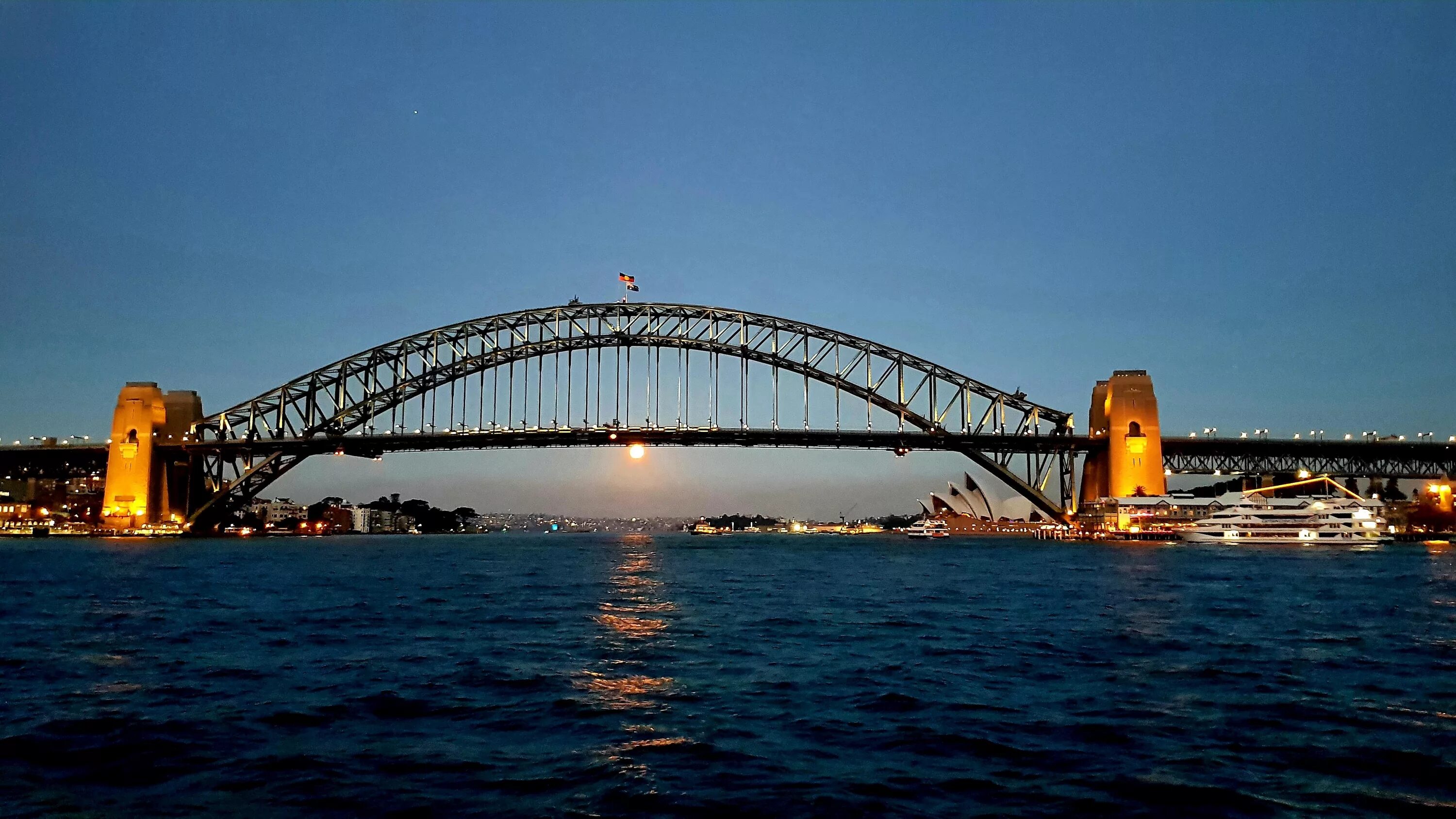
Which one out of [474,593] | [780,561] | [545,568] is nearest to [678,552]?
[780,561]

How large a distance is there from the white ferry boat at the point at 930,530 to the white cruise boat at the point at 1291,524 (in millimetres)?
41478

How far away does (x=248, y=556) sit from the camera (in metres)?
63.1

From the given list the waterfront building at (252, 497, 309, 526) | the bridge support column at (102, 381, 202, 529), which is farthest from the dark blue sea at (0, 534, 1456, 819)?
the waterfront building at (252, 497, 309, 526)

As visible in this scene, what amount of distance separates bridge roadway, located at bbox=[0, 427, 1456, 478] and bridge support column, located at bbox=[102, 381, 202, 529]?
5.64 ft

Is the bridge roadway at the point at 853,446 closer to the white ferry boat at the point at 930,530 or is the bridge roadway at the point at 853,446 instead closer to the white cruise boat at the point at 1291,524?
the white cruise boat at the point at 1291,524

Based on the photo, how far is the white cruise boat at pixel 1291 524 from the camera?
85375 millimetres

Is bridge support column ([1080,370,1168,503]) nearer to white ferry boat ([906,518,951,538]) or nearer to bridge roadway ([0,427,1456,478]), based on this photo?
bridge roadway ([0,427,1456,478])

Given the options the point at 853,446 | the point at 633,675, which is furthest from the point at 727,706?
the point at 853,446

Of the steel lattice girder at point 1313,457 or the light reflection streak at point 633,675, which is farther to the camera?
the steel lattice girder at point 1313,457

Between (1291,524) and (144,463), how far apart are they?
103531 millimetres

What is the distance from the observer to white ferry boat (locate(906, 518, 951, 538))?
128 metres

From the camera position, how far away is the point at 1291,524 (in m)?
85.3

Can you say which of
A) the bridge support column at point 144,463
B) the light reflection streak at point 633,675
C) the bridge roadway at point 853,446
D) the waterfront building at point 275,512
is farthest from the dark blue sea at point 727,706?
the waterfront building at point 275,512

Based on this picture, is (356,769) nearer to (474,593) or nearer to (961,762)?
(961,762)
